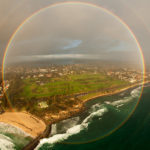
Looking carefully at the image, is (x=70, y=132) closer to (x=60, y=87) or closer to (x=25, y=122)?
(x=25, y=122)

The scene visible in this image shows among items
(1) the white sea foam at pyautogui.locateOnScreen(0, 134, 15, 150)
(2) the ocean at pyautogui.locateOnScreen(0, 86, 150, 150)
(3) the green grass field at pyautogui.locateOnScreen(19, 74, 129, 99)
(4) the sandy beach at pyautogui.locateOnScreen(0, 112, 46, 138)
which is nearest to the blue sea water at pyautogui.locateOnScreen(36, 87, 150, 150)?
(2) the ocean at pyautogui.locateOnScreen(0, 86, 150, 150)

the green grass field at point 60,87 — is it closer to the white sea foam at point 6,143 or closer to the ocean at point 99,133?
the ocean at point 99,133

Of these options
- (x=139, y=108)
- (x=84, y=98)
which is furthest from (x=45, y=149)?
(x=139, y=108)

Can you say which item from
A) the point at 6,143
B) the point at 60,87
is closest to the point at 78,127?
the point at 6,143

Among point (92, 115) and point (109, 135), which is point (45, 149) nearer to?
point (109, 135)

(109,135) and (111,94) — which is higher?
(111,94)

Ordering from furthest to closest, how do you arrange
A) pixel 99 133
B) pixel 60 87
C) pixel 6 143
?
pixel 60 87, pixel 99 133, pixel 6 143

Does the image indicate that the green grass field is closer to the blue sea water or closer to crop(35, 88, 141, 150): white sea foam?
crop(35, 88, 141, 150): white sea foam
